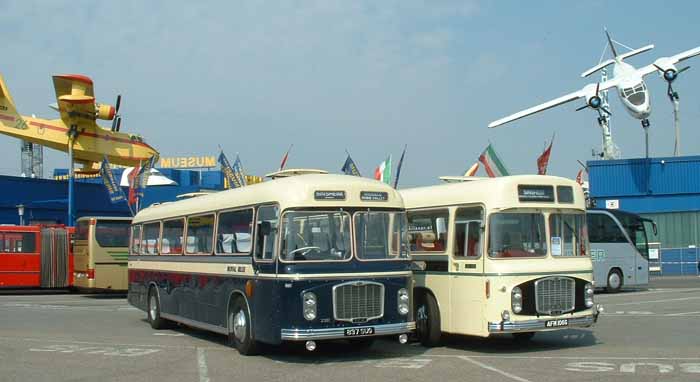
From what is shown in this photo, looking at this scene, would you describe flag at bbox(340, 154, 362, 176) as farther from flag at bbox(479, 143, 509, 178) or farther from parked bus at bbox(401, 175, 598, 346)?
parked bus at bbox(401, 175, 598, 346)

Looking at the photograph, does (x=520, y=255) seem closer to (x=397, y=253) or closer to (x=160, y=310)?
(x=397, y=253)

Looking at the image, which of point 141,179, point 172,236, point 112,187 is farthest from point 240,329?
point 141,179

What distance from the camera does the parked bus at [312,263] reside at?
37.0ft

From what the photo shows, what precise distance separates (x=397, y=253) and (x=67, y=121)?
36.8 metres

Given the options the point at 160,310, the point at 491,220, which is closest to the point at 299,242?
the point at 491,220

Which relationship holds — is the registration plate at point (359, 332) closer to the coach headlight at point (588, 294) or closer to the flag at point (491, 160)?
the coach headlight at point (588, 294)

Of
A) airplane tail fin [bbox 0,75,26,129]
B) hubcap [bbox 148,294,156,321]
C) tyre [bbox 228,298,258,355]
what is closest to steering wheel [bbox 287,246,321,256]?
tyre [bbox 228,298,258,355]

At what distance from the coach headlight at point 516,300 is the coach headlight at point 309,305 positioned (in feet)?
10.2

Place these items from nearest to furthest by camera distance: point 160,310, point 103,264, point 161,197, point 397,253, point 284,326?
point 284,326 < point 397,253 < point 160,310 < point 103,264 < point 161,197

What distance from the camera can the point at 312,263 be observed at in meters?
11.4

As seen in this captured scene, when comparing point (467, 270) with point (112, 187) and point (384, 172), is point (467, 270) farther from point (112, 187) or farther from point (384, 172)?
point (112, 187)

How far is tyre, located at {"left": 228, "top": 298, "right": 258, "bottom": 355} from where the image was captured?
1220 cm

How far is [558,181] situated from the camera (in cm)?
1296

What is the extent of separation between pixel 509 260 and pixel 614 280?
18520 millimetres
